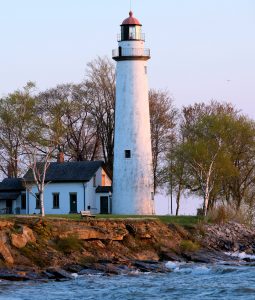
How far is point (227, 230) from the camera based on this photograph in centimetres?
4922

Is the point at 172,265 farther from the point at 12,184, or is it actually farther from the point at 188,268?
the point at 12,184

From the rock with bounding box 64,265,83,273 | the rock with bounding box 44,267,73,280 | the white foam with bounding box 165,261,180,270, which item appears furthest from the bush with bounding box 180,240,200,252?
the rock with bounding box 44,267,73,280

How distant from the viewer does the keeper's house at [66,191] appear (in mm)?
60344

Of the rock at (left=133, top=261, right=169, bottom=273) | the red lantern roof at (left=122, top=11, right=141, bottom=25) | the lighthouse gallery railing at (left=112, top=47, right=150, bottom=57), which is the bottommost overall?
the rock at (left=133, top=261, right=169, bottom=273)

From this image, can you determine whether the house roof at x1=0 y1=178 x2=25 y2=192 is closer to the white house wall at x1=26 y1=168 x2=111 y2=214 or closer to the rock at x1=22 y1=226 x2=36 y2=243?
the white house wall at x1=26 y1=168 x2=111 y2=214

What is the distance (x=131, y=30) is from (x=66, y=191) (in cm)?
1202

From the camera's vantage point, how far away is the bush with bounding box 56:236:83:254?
38.5 meters

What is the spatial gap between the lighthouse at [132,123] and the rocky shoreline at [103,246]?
8222 mm

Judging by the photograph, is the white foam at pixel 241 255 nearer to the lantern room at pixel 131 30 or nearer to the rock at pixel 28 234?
the rock at pixel 28 234

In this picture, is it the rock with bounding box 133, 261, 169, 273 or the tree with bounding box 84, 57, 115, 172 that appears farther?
the tree with bounding box 84, 57, 115, 172

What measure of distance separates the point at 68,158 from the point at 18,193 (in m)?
5.61

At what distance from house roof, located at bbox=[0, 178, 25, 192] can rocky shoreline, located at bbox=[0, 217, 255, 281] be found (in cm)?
1805

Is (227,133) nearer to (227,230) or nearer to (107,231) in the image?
(227,230)

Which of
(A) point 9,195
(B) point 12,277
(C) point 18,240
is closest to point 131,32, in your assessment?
(A) point 9,195
